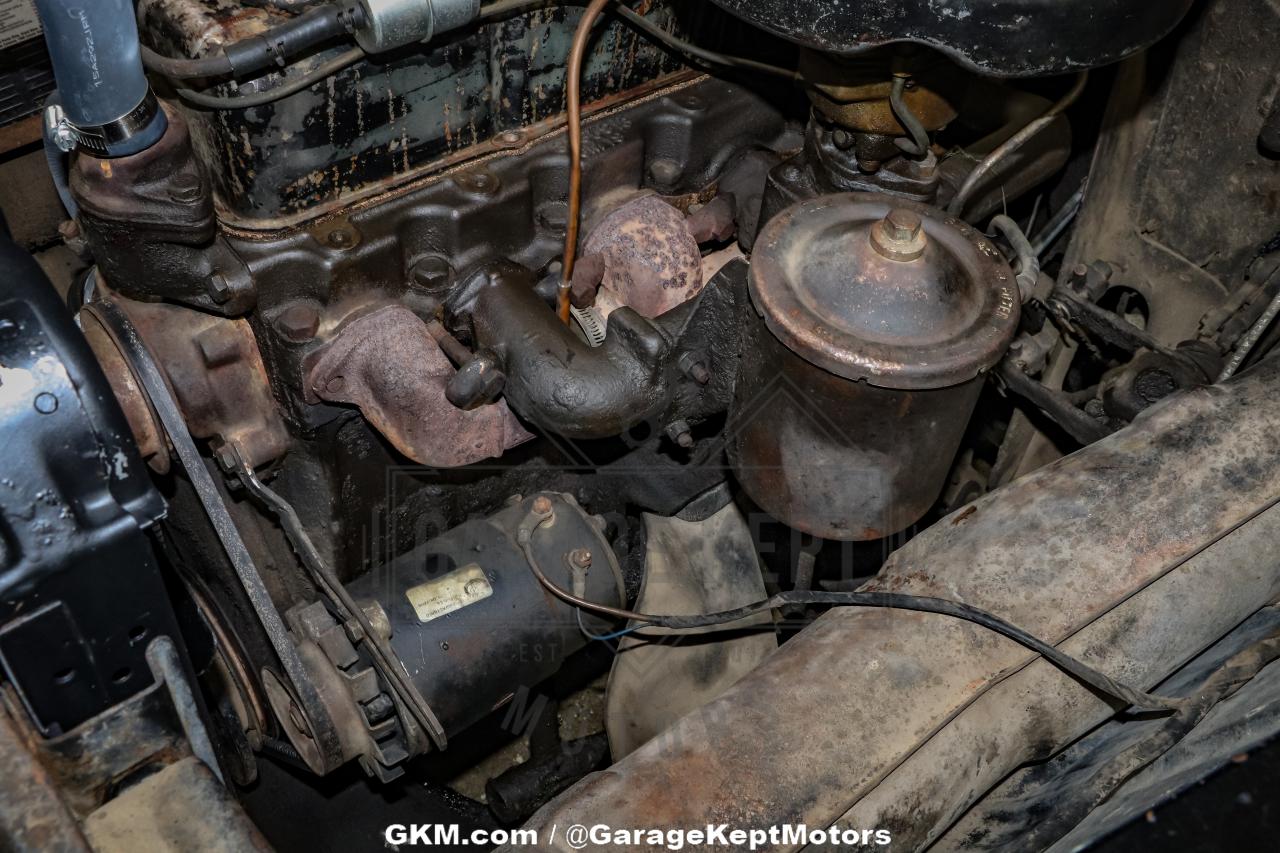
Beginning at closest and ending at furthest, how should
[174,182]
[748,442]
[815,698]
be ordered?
[815,698]
[174,182]
[748,442]

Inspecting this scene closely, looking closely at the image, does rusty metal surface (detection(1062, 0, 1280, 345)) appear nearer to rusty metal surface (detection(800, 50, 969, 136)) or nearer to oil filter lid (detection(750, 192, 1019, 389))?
rusty metal surface (detection(800, 50, 969, 136))

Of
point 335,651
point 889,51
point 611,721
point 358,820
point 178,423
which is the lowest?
point 358,820

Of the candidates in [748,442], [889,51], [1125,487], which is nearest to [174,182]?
[748,442]

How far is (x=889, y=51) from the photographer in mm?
1448

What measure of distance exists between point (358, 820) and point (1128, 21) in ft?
5.73

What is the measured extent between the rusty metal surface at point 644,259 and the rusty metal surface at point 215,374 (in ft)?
1.71

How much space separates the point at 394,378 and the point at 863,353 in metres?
0.69

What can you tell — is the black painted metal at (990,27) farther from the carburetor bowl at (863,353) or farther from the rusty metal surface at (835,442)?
the rusty metal surface at (835,442)

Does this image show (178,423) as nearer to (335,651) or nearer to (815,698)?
(335,651)

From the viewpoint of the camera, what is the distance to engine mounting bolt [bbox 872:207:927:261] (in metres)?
1.33

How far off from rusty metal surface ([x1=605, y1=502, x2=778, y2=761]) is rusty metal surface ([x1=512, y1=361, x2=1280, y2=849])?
54cm

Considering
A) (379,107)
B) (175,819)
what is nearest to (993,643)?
(175,819)

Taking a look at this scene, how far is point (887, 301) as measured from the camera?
4.42 feet

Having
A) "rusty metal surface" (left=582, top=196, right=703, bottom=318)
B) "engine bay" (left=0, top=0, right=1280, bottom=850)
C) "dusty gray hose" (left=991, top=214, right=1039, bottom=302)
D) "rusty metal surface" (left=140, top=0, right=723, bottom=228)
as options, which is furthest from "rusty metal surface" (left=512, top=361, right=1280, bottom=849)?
"rusty metal surface" (left=140, top=0, right=723, bottom=228)
